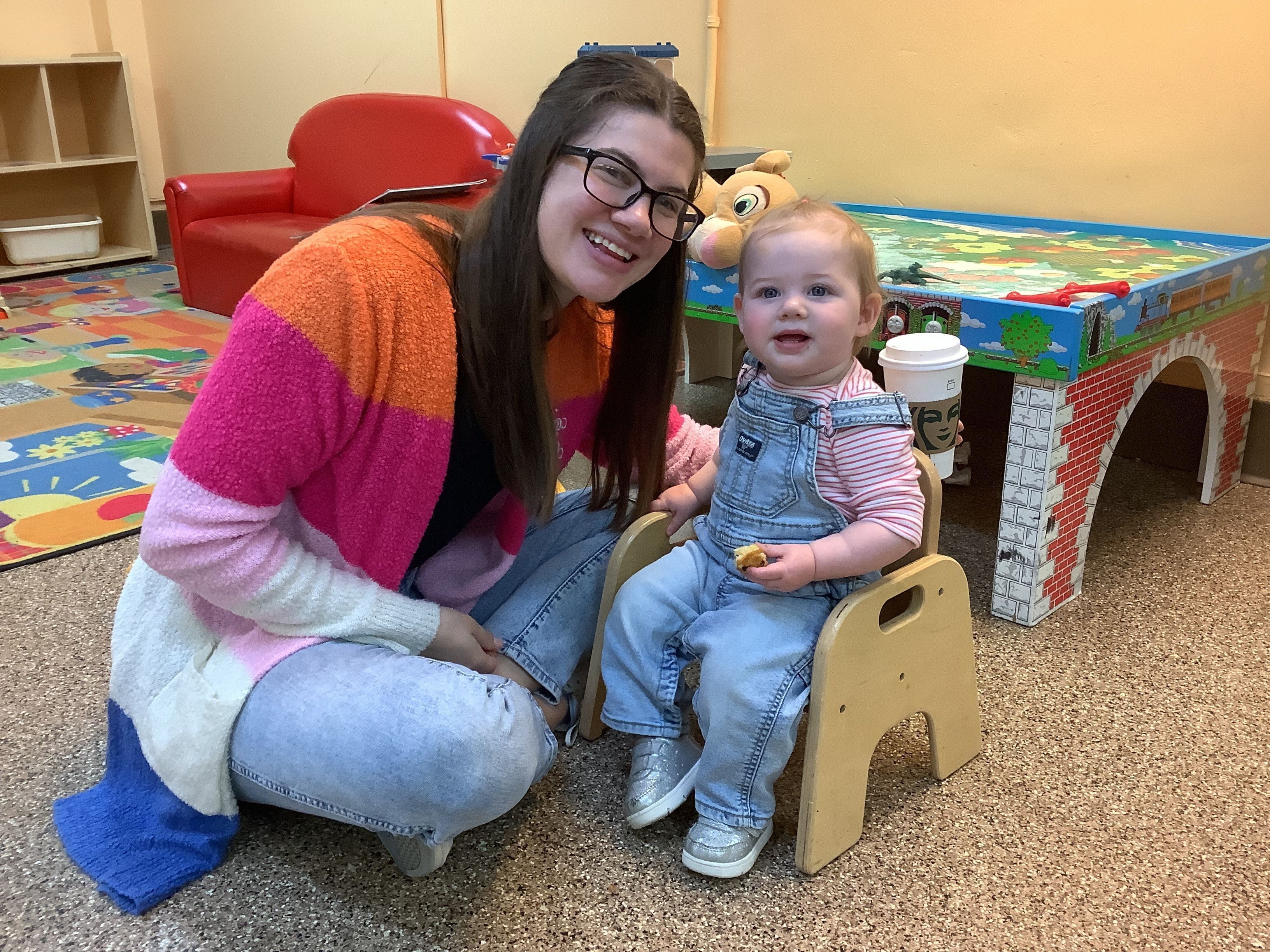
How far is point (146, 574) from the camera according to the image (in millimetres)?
844

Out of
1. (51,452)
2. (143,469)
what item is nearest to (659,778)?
(143,469)

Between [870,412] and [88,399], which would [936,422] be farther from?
[88,399]

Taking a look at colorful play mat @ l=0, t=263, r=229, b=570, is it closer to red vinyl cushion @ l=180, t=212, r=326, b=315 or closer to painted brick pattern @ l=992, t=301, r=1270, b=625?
red vinyl cushion @ l=180, t=212, r=326, b=315

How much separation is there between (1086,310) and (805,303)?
0.46 metres

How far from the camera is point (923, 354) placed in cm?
102

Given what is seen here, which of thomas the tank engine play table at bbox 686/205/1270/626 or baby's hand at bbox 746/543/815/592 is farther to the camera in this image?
thomas the tank engine play table at bbox 686/205/1270/626

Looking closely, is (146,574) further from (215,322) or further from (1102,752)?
(215,322)

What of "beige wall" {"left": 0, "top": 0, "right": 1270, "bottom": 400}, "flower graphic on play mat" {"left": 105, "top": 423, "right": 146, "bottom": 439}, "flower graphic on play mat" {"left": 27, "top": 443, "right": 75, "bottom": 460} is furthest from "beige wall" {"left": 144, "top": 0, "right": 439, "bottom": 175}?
"flower graphic on play mat" {"left": 27, "top": 443, "right": 75, "bottom": 460}

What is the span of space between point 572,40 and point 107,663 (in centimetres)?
193

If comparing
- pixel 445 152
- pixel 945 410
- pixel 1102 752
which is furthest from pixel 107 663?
pixel 445 152

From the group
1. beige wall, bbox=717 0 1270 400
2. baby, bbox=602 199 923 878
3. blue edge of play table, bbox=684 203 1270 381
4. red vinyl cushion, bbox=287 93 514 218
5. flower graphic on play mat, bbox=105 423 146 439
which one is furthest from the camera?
red vinyl cushion, bbox=287 93 514 218

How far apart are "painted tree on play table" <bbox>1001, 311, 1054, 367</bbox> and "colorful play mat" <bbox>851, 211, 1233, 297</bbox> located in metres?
0.06

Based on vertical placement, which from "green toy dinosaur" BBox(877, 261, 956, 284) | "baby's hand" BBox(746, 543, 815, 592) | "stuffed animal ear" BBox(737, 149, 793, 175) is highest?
"stuffed animal ear" BBox(737, 149, 793, 175)

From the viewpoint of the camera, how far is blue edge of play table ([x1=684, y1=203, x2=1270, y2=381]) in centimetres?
114
